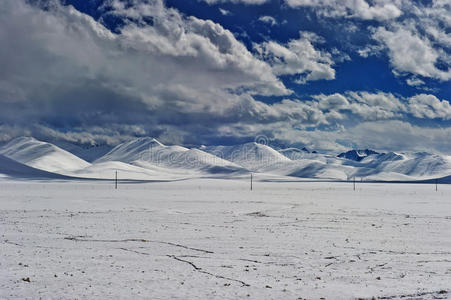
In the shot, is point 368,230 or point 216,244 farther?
point 368,230

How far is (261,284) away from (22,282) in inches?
326

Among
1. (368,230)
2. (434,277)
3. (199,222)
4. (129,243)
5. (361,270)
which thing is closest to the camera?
(434,277)

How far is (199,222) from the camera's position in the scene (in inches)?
1307

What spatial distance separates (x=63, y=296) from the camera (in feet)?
43.5

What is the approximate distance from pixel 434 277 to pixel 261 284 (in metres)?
6.83

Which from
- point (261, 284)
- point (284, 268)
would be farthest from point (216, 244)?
point (261, 284)

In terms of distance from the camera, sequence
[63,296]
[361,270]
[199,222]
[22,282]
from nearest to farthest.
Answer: [63,296], [22,282], [361,270], [199,222]

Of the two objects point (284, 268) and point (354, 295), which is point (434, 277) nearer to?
point (354, 295)

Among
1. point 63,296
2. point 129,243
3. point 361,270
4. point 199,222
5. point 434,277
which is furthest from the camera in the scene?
point 199,222

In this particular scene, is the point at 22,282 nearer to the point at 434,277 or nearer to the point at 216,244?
the point at 216,244

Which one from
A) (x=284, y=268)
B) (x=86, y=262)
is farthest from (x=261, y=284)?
(x=86, y=262)

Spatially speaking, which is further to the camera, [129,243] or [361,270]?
[129,243]

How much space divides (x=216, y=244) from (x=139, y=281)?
8.33 meters

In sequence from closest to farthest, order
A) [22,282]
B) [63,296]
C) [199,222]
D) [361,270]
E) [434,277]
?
[63,296], [22,282], [434,277], [361,270], [199,222]
